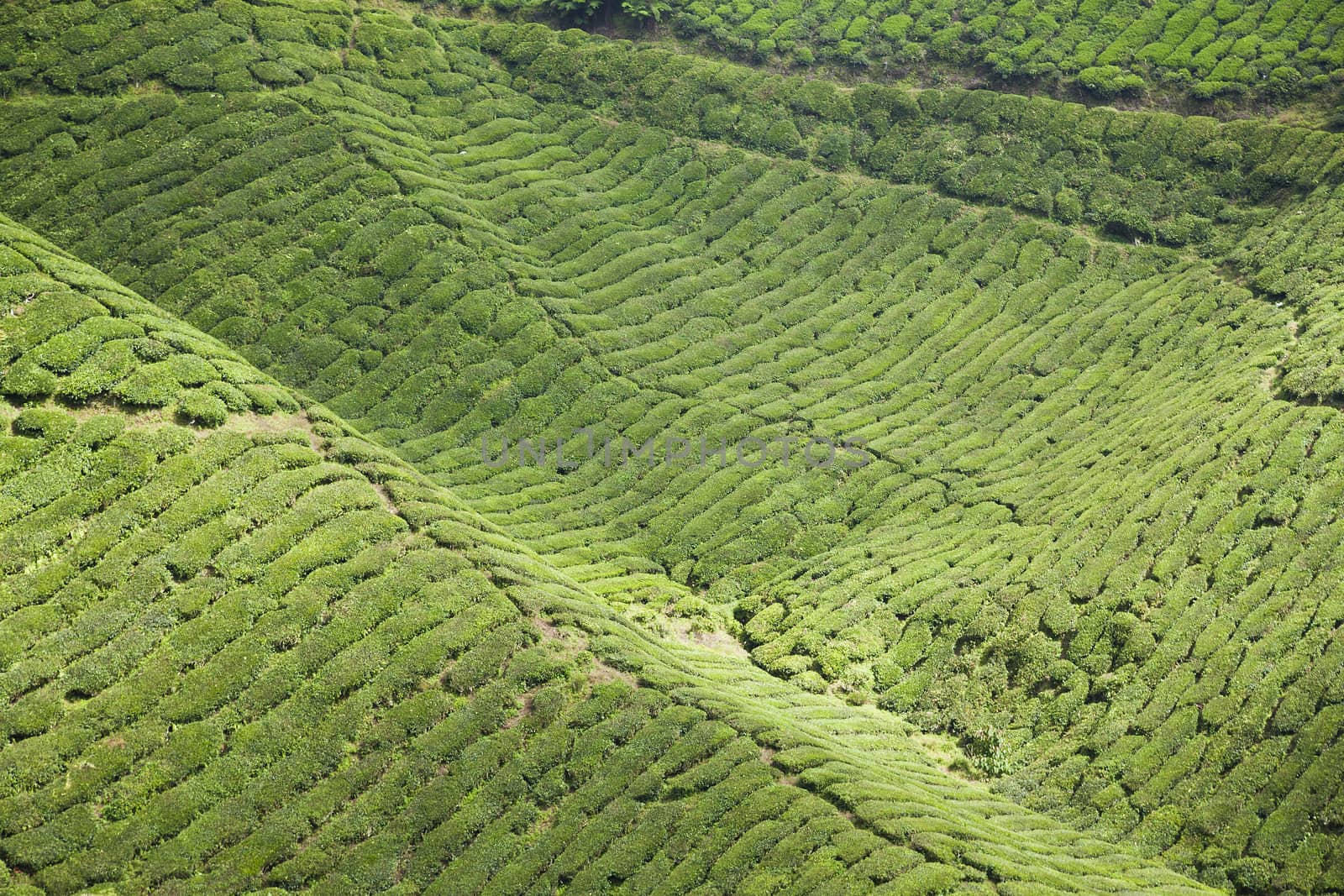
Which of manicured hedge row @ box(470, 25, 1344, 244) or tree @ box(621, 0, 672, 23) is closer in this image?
manicured hedge row @ box(470, 25, 1344, 244)

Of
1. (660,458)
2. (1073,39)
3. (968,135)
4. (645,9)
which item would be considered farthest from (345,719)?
(1073,39)

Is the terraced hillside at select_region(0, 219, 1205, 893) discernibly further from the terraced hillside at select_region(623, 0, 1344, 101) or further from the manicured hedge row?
the terraced hillside at select_region(623, 0, 1344, 101)

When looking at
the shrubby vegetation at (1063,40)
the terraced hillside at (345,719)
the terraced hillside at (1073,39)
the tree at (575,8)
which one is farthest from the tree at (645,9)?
the terraced hillside at (345,719)

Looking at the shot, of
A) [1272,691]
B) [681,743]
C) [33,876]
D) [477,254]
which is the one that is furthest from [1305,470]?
[33,876]

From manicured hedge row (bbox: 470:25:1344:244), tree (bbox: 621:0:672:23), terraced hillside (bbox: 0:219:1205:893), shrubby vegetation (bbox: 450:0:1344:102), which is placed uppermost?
shrubby vegetation (bbox: 450:0:1344:102)

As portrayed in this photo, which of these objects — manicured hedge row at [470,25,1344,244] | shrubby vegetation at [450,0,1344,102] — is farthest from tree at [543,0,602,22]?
shrubby vegetation at [450,0,1344,102]

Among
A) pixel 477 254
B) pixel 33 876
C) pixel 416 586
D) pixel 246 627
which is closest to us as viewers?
pixel 33 876

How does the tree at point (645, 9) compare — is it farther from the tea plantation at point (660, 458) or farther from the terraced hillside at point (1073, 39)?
the tea plantation at point (660, 458)

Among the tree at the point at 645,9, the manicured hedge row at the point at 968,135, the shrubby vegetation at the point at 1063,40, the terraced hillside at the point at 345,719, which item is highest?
the shrubby vegetation at the point at 1063,40

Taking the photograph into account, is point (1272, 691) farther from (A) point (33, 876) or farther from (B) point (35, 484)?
(B) point (35, 484)
